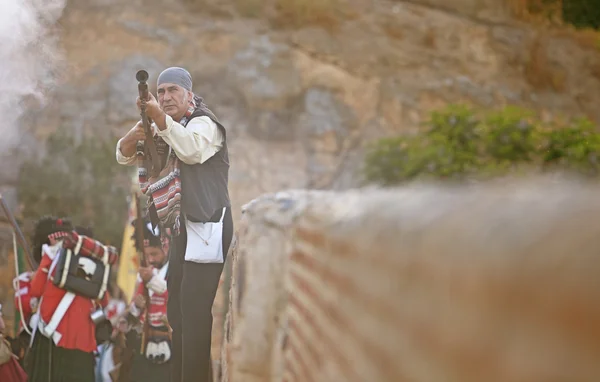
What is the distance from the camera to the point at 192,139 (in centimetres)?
282

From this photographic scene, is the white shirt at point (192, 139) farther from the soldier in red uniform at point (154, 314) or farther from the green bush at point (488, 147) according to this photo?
the green bush at point (488, 147)

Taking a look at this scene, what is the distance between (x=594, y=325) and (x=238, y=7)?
12340 millimetres

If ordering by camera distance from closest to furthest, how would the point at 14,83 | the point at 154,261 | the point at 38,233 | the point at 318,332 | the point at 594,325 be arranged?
the point at 594,325
the point at 318,332
the point at 154,261
the point at 38,233
the point at 14,83

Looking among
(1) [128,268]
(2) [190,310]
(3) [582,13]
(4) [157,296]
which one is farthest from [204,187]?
(3) [582,13]

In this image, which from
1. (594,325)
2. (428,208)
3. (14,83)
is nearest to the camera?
(594,325)

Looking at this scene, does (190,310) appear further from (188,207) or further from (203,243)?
(188,207)

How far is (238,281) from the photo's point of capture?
3.01 m

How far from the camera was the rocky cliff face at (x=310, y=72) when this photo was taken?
1088 centimetres

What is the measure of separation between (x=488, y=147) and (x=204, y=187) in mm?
6507

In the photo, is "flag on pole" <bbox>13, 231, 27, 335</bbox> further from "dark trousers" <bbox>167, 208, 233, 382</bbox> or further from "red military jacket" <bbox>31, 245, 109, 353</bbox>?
"dark trousers" <bbox>167, 208, 233, 382</bbox>

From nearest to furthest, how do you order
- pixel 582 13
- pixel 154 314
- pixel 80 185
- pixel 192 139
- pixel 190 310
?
pixel 192 139 < pixel 190 310 < pixel 154 314 < pixel 80 185 < pixel 582 13

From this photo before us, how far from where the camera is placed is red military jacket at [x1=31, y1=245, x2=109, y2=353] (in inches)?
171

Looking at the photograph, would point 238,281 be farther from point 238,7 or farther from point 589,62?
point 589,62

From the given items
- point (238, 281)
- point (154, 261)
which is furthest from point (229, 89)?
point (238, 281)
